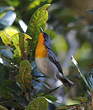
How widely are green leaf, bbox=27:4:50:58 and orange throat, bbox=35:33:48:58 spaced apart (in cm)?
2

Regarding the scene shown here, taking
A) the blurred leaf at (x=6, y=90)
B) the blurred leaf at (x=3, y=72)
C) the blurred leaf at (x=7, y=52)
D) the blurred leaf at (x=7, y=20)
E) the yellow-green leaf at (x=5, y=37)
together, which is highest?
the yellow-green leaf at (x=5, y=37)

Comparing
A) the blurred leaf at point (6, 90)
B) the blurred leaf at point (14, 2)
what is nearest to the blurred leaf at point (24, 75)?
the blurred leaf at point (6, 90)

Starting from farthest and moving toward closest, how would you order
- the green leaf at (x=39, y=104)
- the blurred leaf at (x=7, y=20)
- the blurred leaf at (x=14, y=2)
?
the blurred leaf at (x=14, y=2), the blurred leaf at (x=7, y=20), the green leaf at (x=39, y=104)

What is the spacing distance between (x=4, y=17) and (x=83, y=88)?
0.57m

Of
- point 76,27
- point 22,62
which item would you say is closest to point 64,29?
point 76,27

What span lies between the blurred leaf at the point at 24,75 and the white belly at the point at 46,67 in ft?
0.21

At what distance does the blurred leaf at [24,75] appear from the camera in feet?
4.51

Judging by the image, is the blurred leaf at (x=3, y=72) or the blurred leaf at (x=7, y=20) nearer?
the blurred leaf at (x=3, y=72)

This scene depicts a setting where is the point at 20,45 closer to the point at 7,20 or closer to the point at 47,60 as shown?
the point at 47,60

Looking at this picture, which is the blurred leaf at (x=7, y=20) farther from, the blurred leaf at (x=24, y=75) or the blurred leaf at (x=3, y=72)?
the blurred leaf at (x=24, y=75)

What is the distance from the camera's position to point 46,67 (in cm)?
155

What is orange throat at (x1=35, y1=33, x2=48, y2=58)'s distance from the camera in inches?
58.6

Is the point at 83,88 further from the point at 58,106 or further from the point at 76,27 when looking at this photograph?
the point at 76,27

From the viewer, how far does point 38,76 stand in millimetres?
1507
